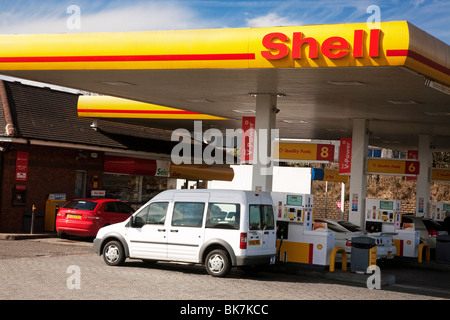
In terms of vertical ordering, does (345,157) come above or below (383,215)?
above

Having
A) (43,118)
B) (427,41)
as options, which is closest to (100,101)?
(43,118)

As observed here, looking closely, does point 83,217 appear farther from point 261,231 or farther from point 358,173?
point 358,173

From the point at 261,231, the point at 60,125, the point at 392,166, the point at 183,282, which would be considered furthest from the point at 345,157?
the point at 183,282

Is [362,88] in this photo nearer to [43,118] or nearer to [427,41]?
[427,41]

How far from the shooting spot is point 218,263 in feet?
49.8

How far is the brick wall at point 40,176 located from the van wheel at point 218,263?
11.8m

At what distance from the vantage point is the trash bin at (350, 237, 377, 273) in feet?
52.7

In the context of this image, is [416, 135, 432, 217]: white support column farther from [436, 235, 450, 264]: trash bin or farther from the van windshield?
the van windshield

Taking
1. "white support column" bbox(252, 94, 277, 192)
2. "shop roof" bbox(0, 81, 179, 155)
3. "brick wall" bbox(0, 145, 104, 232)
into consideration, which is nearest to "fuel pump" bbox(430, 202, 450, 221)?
"shop roof" bbox(0, 81, 179, 155)

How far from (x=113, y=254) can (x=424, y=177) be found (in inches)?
673

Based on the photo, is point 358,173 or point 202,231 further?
point 358,173

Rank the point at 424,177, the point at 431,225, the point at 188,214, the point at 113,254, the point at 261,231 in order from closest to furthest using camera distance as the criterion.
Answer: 1. the point at 261,231
2. the point at 188,214
3. the point at 113,254
4. the point at 431,225
5. the point at 424,177

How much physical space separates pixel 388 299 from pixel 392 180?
1897 inches

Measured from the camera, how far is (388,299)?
43.0 feet
